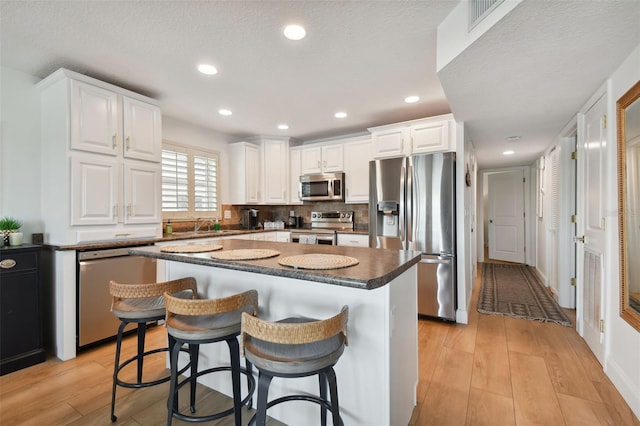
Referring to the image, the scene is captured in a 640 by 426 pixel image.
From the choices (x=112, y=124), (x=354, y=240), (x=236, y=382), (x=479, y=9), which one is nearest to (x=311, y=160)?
(x=354, y=240)

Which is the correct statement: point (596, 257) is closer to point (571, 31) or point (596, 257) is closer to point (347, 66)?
point (571, 31)

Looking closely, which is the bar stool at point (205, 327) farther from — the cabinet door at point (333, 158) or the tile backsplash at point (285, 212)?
the cabinet door at point (333, 158)

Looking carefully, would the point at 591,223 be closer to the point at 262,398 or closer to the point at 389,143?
the point at 389,143

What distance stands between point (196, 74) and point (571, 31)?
8.88ft

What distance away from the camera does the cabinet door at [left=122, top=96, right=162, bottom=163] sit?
286cm

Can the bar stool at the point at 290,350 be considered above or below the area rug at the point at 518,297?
above

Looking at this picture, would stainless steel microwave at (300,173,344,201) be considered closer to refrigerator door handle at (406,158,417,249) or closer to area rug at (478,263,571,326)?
refrigerator door handle at (406,158,417,249)

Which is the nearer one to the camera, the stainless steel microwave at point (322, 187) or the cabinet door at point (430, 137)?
the cabinet door at point (430, 137)

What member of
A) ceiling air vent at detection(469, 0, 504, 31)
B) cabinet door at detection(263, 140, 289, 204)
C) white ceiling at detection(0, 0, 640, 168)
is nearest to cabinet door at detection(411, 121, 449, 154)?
white ceiling at detection(0, 0, 640, 168)

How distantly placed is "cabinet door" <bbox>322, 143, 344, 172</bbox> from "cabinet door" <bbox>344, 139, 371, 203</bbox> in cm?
8

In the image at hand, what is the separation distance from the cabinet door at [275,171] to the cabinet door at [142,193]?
184 cm

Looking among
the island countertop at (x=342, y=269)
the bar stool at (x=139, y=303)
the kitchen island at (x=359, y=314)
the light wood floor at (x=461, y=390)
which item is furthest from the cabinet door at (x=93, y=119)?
the light wood floor at (x=461, y=390)

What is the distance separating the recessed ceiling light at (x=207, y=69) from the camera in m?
2.52

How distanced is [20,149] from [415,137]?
154 inches
